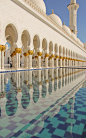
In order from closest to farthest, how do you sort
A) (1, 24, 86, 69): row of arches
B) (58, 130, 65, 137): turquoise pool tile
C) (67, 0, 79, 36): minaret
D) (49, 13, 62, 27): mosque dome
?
(58, 130, 65, 137): turquoise pool tile
(1, 24, 86, 69): row of arches
(49, 13, 62, 27): mosque dome
(67, 0, 79, 36): minaret

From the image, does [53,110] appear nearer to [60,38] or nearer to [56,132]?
[56,132]

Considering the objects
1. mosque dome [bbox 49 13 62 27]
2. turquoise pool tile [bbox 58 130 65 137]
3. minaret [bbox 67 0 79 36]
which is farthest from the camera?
minaret [bbox 67 0 79 36]

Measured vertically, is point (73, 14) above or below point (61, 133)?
above

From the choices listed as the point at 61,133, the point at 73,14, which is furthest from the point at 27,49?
the point at 73,14

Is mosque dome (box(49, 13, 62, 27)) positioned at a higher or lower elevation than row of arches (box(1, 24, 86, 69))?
higher

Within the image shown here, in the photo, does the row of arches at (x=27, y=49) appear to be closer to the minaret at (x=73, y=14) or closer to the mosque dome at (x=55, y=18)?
the mosque dome at (x=55, y=18)

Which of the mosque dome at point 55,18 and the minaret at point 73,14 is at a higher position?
the minaret at point 73,14

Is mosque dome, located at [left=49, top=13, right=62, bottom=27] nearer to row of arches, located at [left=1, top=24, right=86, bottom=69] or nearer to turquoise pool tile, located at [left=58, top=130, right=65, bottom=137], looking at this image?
row of arches, located at [left=1, top=24, right=86, bottom=69]

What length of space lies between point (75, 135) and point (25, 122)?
0.49 metres

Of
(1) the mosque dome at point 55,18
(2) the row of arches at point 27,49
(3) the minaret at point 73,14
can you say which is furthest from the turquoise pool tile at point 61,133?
(3) the minaret at point 73,14

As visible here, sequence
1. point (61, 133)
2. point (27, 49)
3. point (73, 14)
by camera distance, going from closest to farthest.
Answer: point (61, 133) → point (27, 49) → point (73, 14)

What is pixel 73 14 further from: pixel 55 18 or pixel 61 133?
pixel 61 133

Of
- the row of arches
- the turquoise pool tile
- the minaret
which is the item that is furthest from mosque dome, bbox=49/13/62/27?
the turquoise pool tile

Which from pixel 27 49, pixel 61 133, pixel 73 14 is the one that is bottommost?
pixel 61 133
